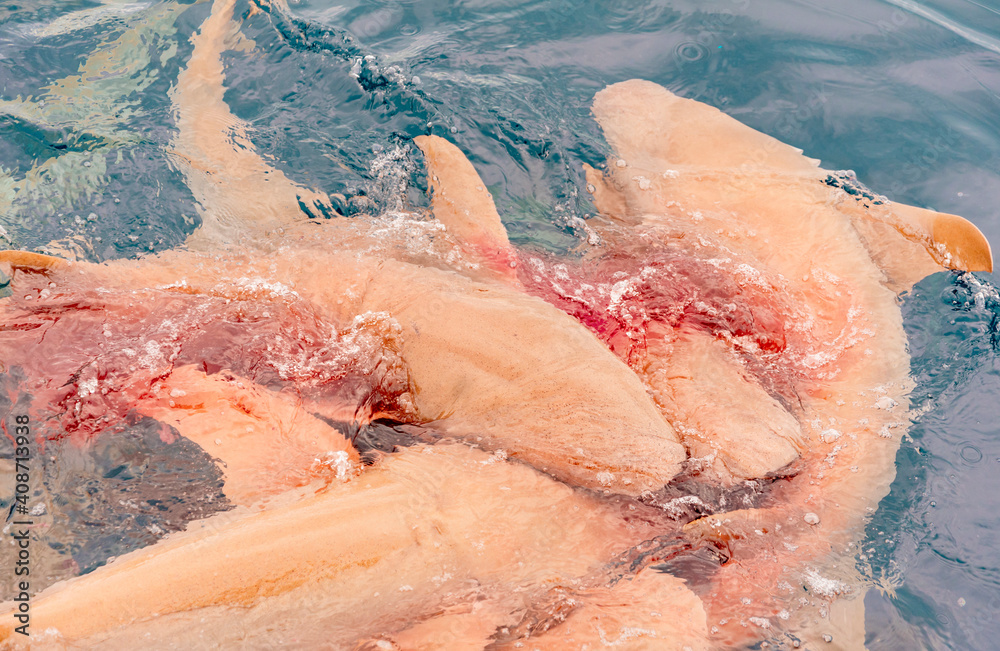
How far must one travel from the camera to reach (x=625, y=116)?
649 centimetres

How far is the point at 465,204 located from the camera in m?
5.27

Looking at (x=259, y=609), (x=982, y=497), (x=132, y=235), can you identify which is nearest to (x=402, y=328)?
(x=259, y=609)

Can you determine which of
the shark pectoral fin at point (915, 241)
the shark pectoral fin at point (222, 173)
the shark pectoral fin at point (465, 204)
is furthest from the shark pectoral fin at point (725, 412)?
the shark pectoral fin at point (222, 173)

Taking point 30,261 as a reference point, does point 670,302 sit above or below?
below

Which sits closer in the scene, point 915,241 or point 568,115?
point 915,241

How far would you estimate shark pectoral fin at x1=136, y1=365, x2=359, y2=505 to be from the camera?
142 inches

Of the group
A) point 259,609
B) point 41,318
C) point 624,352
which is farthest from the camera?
point 624,352

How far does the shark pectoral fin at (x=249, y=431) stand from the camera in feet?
11.8

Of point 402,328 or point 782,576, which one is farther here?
point 402,328

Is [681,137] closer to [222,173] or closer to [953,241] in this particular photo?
[953,241]

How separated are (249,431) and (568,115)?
4602 millimetres

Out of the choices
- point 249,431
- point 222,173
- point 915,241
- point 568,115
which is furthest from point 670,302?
point 222,173

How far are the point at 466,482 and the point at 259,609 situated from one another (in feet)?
4.08

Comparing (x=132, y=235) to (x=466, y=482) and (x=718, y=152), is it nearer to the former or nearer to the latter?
(x=466, y=482)
